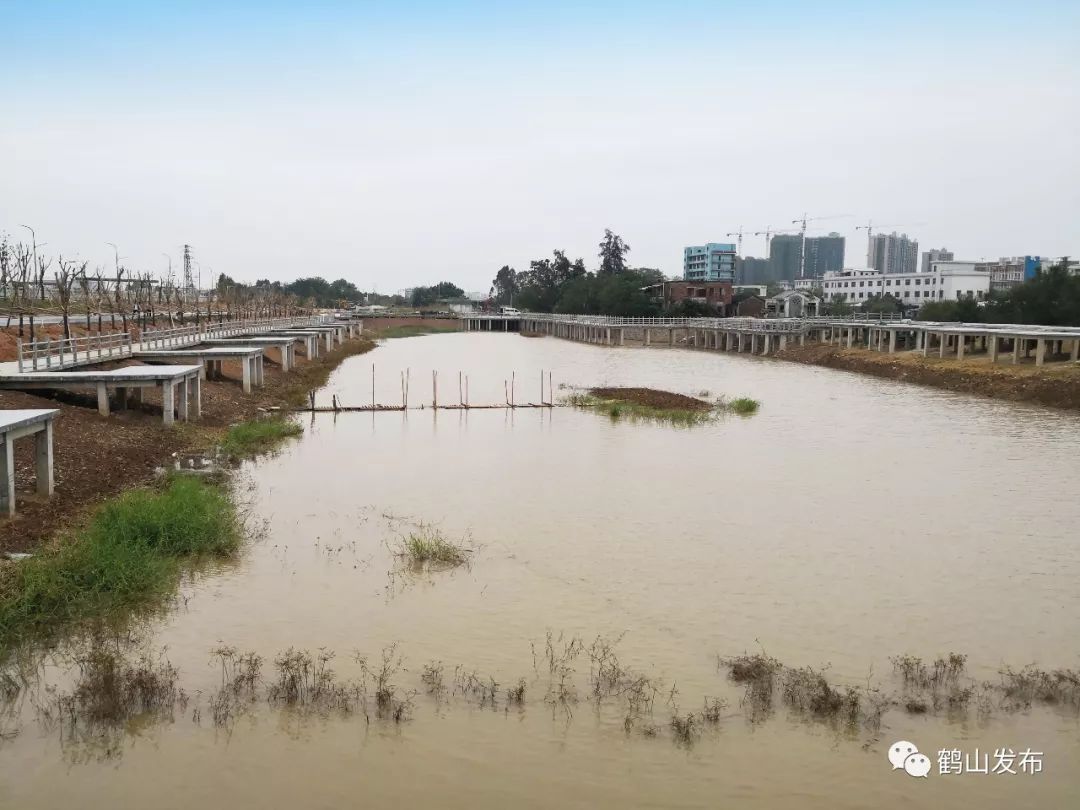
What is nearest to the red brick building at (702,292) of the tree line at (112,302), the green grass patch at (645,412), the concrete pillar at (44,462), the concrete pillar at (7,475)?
the tree line at (112,302)

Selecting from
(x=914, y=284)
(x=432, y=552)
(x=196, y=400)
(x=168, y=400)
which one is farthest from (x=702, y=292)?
(x=432, y=552)

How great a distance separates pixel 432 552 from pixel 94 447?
29.0 ft

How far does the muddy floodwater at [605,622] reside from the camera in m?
7.96

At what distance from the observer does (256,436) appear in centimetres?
2398

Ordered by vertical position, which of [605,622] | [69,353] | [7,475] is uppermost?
[69,353]

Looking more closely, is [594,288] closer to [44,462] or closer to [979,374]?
[979,374]

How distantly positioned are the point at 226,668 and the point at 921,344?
2050 inches

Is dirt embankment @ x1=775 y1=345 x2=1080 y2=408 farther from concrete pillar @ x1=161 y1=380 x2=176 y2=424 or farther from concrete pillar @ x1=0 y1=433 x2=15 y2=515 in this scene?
concrete pillar @ x1=0 y1=433 x2=15 y2=515

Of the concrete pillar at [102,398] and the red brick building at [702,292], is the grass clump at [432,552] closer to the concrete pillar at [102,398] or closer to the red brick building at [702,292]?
the concrete pillar at [102,398]

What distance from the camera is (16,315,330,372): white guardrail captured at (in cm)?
2402

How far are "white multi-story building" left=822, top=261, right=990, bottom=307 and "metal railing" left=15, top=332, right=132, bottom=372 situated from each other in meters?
95.9

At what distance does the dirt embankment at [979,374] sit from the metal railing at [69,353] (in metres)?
33.9

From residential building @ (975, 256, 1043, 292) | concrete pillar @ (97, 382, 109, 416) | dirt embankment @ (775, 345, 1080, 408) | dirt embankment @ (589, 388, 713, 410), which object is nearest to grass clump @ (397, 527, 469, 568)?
concrete pillar @ (97, 382, 109, 416)

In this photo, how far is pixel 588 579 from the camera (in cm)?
1336
